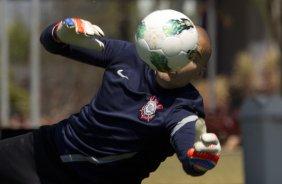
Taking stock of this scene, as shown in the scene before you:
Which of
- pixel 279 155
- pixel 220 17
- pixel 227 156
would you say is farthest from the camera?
pixel 220 17

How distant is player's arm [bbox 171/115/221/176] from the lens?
448 centimetres

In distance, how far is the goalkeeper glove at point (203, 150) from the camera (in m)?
4.45

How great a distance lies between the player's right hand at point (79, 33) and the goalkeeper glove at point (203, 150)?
91cm

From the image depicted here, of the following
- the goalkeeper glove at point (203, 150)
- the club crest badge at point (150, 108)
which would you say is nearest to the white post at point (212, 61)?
the club crest badge at point (150, 108)

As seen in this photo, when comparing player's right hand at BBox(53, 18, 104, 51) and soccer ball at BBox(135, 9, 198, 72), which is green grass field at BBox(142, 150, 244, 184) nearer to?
player's right hand at BBox(53, 18, 104, 51)

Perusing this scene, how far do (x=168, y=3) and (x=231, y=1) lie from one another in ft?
13.8

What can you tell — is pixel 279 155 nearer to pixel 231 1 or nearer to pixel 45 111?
pixel 45 111

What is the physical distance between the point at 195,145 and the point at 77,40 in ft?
3.50

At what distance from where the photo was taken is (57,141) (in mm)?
5422

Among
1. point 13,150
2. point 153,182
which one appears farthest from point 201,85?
point 13,150

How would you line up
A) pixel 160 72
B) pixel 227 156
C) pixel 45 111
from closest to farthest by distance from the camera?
→ pixel 160 72 → pixel 227 156 → pixel 45 111

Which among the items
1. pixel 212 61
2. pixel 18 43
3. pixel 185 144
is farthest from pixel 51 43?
pixel 212 61

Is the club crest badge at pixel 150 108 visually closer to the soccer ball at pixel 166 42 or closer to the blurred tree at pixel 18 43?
the soccer ball at pixel 166 42

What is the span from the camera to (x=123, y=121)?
17.0 ft
